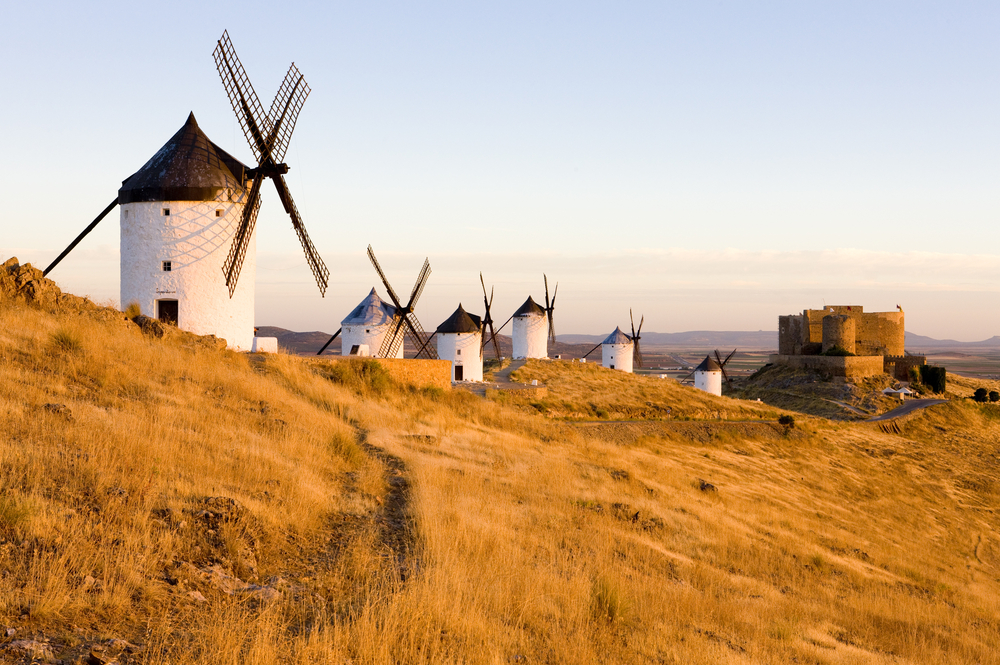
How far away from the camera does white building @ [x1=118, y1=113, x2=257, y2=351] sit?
61.9ft

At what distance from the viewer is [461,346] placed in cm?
3772

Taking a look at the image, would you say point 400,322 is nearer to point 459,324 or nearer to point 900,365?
point 459,324

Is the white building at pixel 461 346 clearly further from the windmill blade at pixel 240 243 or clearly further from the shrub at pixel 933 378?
the shrub at pixel 933 378

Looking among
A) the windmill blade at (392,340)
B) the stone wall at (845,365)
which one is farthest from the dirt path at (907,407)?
the windmill blade at (392,340)

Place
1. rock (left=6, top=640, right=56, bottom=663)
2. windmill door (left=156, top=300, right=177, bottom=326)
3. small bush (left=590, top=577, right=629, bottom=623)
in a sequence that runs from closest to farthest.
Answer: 1. rock (left=6, top=640, right=56, bottom=663)
2. small bush (left=590, top=577, right=629, bottom=623)
3. windmill door (left=156, top=300, right=177, bottom=326)

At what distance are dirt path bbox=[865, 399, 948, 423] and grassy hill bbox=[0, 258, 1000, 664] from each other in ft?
76.1

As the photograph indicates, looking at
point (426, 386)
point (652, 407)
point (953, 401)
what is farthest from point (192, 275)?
point (953, 401)

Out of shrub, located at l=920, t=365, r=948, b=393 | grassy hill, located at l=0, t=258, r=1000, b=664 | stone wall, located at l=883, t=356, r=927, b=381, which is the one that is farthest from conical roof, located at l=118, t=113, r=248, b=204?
shrub, located at l=920, t=365, r=948, b=393

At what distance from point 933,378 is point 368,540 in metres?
52.6

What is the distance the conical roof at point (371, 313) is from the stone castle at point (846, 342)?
101 feet

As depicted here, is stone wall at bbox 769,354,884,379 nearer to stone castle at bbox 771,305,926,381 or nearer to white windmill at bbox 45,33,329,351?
stone castle at bbox 771,305,926,381

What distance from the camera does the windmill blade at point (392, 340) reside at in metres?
34.5

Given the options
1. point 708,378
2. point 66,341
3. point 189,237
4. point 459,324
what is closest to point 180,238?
point 189,237

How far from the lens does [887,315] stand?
53.3 metres
